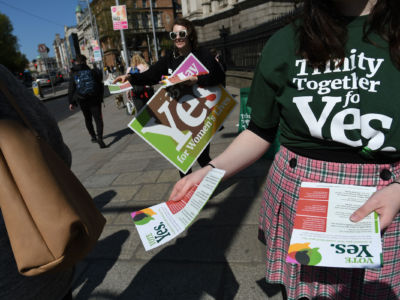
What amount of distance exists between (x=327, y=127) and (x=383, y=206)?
1.02ft

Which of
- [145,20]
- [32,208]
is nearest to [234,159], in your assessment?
[32,208]

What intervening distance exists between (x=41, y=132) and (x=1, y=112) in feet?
0.61

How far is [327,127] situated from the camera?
1.01 metres

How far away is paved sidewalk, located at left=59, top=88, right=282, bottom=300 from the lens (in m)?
2.11

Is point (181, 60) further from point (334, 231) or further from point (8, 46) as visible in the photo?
point (8, 46)

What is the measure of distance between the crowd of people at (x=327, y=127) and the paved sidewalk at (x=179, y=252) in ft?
3.19

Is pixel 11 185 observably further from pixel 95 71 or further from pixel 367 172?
pixel 95 71

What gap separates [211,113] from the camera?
296 cm

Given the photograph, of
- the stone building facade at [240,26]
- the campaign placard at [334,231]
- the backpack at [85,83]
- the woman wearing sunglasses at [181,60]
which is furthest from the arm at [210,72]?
the backpack at [85,83]

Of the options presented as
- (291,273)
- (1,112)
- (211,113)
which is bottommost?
(291,273)

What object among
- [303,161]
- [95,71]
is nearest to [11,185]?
[303,161]

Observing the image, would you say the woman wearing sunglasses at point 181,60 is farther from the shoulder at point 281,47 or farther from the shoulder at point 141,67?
the shoulder at point 141,67

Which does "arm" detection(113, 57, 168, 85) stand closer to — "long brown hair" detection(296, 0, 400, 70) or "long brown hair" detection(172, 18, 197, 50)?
"long brown hair" detection(172, 18, 197, 50)

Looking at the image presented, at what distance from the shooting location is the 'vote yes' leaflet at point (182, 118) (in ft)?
9.24
